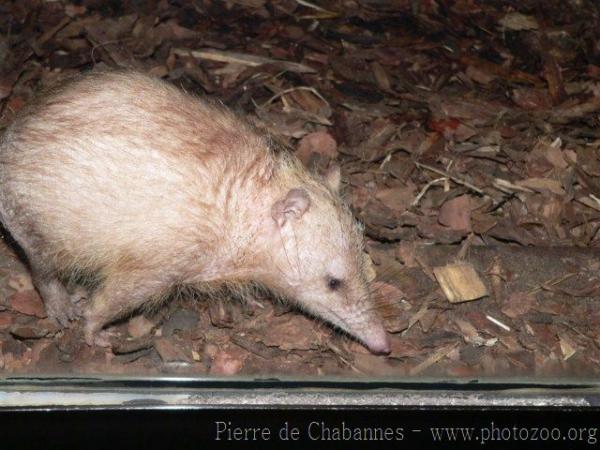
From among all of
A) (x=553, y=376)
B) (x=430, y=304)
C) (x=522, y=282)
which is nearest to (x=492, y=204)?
(x=522, y=282)

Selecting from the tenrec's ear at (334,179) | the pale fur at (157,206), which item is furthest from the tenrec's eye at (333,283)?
the tenrec's ear at (334,179)

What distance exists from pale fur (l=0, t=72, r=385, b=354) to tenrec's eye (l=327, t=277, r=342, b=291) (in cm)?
4

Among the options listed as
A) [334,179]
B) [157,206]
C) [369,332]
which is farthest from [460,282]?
[157,206]

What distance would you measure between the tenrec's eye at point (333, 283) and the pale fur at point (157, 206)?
0.14 ft

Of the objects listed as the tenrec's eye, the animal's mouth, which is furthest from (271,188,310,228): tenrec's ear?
the animal's mouth

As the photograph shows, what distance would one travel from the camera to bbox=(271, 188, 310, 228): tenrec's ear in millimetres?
3764

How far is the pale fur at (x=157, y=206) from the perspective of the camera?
144 inches

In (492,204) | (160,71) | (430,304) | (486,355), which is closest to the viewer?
(486,355)

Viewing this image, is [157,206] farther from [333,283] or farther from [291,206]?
[333,283]

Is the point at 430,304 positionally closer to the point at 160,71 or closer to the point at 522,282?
the point at 522,282

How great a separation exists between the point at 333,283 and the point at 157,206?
1113mm

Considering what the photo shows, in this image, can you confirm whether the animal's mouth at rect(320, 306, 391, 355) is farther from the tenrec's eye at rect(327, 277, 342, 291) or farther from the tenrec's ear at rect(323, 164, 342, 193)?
the tenrec's ear at rect(323, 164, 342, 193)

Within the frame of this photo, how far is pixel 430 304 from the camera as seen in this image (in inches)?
160
